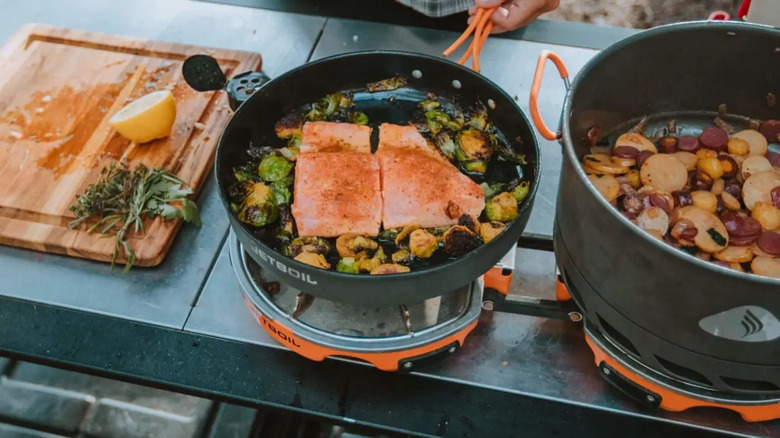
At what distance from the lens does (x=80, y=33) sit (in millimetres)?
2480

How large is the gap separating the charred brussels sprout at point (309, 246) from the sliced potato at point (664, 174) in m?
0.80

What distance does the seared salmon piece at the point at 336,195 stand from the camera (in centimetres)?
163

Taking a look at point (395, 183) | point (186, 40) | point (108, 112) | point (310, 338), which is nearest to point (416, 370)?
point (310, 338)

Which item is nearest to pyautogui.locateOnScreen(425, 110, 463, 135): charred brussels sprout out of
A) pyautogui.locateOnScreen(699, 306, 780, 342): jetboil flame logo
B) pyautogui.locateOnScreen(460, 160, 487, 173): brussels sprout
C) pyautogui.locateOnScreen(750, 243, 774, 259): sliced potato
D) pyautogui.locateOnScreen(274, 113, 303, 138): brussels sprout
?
pyautogui.locateOnScreen(460, 160, 487, 173): brussels sprout

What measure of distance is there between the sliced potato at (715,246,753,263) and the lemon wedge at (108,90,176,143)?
1647 mm

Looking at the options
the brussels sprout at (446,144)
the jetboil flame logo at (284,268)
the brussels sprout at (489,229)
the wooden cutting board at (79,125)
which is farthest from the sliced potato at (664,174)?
the wooden cutting board at (79,125)

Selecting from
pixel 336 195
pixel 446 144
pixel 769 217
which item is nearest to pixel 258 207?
pixel 336 195

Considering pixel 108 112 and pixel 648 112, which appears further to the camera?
pixel 108 112

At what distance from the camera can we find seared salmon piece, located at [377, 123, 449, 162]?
183 cm

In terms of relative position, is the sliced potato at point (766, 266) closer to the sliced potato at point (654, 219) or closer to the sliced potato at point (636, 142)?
the sliced potato at point (654, 219)

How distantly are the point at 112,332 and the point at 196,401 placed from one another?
2.46ft

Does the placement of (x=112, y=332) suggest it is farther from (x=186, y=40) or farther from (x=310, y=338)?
(x=186, y=40)

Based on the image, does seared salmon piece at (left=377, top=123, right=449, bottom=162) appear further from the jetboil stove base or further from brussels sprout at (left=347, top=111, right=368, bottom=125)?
the jetboil stove base

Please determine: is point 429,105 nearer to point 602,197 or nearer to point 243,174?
A: point 243,174
